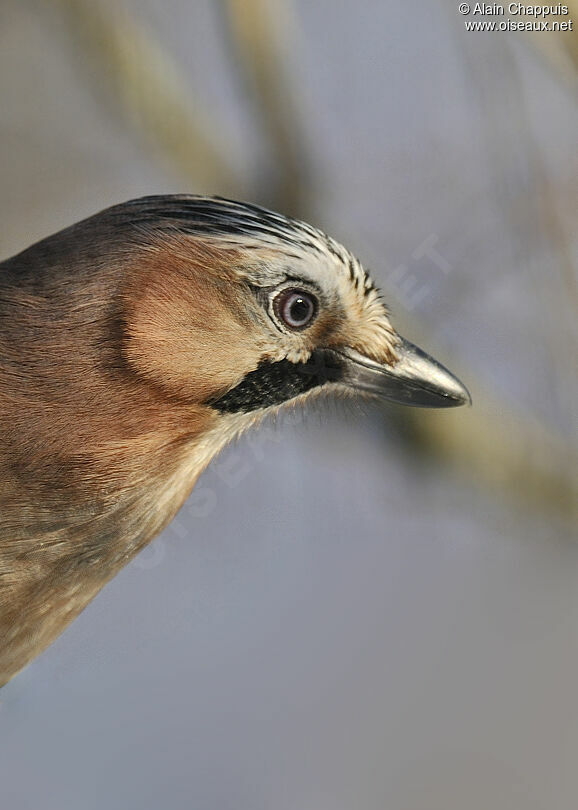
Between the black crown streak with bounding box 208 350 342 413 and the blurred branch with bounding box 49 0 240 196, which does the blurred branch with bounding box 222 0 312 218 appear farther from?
the black crown streak with bounding box 208 350 342 413

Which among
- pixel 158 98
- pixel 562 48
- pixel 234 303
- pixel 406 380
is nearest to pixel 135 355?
pixel 234 303

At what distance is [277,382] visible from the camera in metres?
1.45

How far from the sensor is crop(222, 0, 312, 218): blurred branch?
1.81m

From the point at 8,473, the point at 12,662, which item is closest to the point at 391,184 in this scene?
the point at 8,473

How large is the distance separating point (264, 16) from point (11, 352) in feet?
2.85

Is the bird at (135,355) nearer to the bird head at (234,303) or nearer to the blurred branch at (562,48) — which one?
the bird head at (234,303)

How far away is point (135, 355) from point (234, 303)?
0.16 metres

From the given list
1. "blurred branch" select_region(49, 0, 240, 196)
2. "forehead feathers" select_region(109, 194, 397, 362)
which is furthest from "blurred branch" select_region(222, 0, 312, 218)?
"forehead feathers" select_region(109, 194, 397, 362)

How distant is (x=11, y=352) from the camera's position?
53.8 inches

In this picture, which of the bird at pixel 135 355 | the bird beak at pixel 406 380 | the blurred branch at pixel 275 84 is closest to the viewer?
the bird at pixel 135 355

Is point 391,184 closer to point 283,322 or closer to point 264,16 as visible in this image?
point 264,16

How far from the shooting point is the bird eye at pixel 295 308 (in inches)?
55.0

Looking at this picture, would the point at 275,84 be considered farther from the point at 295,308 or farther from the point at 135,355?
the point at 135,355

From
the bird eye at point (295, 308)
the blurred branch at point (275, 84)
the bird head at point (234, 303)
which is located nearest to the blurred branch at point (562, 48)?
the blurred branch at point (275, 84)
